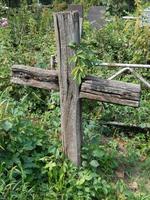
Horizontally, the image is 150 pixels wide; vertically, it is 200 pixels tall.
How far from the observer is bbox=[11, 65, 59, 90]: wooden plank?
3592 mm

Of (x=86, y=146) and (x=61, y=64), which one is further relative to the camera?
(x=86, y=146)

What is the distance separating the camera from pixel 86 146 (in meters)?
3.82

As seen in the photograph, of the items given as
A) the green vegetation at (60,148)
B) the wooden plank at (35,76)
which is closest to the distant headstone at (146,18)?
the green vegetation at (60,148)

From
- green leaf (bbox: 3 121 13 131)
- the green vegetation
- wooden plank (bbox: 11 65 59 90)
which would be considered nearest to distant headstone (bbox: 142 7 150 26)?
the green vegetation

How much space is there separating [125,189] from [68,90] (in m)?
1.02

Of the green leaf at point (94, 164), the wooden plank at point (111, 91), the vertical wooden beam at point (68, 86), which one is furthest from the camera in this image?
the green leaf at point (94, 164)

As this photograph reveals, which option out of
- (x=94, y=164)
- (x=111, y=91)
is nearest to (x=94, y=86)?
(x=111, y=91)

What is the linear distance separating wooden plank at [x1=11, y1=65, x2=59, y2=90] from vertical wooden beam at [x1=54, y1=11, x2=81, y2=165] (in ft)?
0.33

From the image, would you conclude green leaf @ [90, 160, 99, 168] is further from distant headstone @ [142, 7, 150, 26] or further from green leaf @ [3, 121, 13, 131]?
distant headstone @ [142, 7, 150, 26]

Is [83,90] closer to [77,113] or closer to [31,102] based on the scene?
[77,113]

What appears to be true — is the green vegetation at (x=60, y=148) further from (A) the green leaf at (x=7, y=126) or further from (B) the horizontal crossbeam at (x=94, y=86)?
(B) the horizontal crossbeam at (x=94, y=86)

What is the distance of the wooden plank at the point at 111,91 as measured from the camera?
3266mm

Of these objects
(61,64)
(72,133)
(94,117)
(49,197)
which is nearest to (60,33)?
(61,64)

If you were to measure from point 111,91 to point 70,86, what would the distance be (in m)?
0.37
